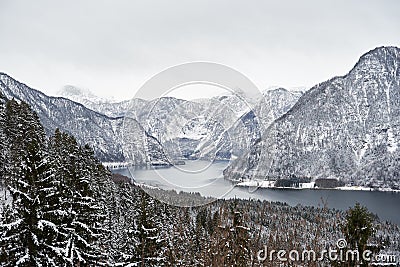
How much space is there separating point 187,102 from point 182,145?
1345 mm

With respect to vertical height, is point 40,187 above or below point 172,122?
below

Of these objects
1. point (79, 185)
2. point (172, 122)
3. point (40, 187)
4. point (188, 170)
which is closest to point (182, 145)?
point (172, 122)

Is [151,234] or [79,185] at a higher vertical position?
[79,185]

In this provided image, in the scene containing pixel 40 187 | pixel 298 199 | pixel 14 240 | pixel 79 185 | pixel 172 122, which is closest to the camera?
pixel 172 122

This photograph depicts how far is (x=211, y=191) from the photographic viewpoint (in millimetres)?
7004

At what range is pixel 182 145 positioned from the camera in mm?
7574

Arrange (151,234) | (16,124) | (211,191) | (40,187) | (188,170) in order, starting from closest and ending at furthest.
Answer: (188,170)
(211,191)
(40,187)
(151,234)
(16,124)

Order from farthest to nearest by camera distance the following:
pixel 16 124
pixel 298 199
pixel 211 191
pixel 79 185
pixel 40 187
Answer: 1. pixel 298 199
2. pixel 16 124
3. pixel 79 185
4. pixel 40 187
5. pixel 211 191

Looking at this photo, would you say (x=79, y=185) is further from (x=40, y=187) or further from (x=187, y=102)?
(x=187, y=102)

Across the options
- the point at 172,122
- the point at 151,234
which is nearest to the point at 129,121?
the point at 172,122

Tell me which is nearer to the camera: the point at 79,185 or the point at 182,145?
the point at 182,145

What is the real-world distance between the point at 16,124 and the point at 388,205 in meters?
134

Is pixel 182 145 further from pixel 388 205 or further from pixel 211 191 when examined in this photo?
pixel 388 205

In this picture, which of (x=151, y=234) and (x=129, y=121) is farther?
(x=151, y=234)
